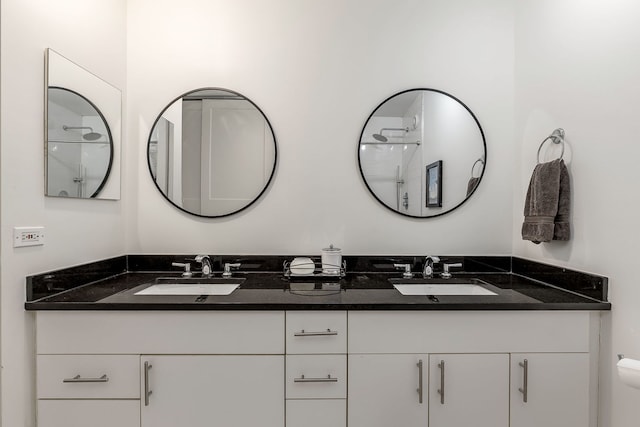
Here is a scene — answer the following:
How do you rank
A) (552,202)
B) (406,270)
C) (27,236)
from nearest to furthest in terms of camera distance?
(27,236) < (552,202) < (406,270)

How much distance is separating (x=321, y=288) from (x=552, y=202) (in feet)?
3.63

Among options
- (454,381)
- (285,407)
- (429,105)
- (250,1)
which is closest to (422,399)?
(454,381)

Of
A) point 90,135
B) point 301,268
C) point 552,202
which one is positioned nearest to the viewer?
point 552,202

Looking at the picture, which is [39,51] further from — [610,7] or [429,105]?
[610,7]

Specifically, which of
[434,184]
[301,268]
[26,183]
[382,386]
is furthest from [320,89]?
[382,386]

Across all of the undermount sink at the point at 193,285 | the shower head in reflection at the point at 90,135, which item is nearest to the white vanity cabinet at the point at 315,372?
the undermount sink at the point at 193,285

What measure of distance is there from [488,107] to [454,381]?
1.49 m

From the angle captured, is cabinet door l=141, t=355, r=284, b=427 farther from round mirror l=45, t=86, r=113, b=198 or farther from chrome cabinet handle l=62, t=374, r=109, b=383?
round mirror l=45, t=86, r=113, b=198

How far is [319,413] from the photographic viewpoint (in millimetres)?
1469

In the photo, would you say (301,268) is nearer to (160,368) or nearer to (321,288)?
(321,288)

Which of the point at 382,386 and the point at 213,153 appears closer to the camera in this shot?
the point at 382,386

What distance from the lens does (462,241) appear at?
2.13 metres

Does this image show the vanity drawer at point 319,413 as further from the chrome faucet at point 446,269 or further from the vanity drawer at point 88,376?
the chrome faucet at point 446,269

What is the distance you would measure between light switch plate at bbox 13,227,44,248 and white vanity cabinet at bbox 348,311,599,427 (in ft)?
4.16
